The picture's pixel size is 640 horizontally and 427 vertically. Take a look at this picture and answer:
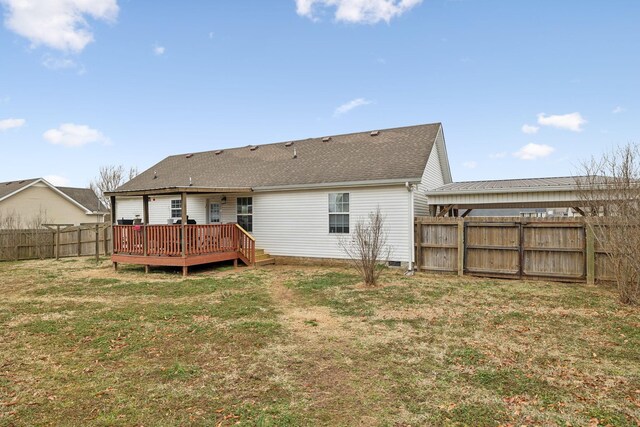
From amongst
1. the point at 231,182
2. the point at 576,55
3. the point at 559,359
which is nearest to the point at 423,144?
the point at 576,55

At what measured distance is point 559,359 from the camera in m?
4.36

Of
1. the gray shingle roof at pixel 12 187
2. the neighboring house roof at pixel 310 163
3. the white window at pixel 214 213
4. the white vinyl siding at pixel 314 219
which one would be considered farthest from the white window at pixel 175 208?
the gray shingle roof at pixel 12 187

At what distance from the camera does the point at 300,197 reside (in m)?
13.2

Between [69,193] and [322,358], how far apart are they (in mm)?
35687

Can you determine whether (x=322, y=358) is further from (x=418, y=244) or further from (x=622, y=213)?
(x=418, y=244)

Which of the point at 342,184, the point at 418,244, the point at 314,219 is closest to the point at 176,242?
the point at 314,219

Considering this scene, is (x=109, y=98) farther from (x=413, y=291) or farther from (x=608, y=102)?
(x=608, y=102)

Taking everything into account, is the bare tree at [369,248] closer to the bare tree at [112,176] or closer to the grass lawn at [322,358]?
the grass lawn at [322,358]

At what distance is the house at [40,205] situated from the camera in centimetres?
Result: 2523

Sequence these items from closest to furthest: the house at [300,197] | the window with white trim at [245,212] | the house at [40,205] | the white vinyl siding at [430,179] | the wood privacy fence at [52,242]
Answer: the house at [300,197]
the white vinyl siding at [430,179]
the window with white trim at [245,212]
the wood privacy fence at [52,242]
the house at [40,205]

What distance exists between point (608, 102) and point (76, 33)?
2032 centimetres

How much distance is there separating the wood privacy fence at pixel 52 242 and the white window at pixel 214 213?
4.80m

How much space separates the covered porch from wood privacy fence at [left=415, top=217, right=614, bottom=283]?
6404 mm

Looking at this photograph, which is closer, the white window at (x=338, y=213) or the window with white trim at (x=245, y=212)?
the white window at (x=338, y=213)
